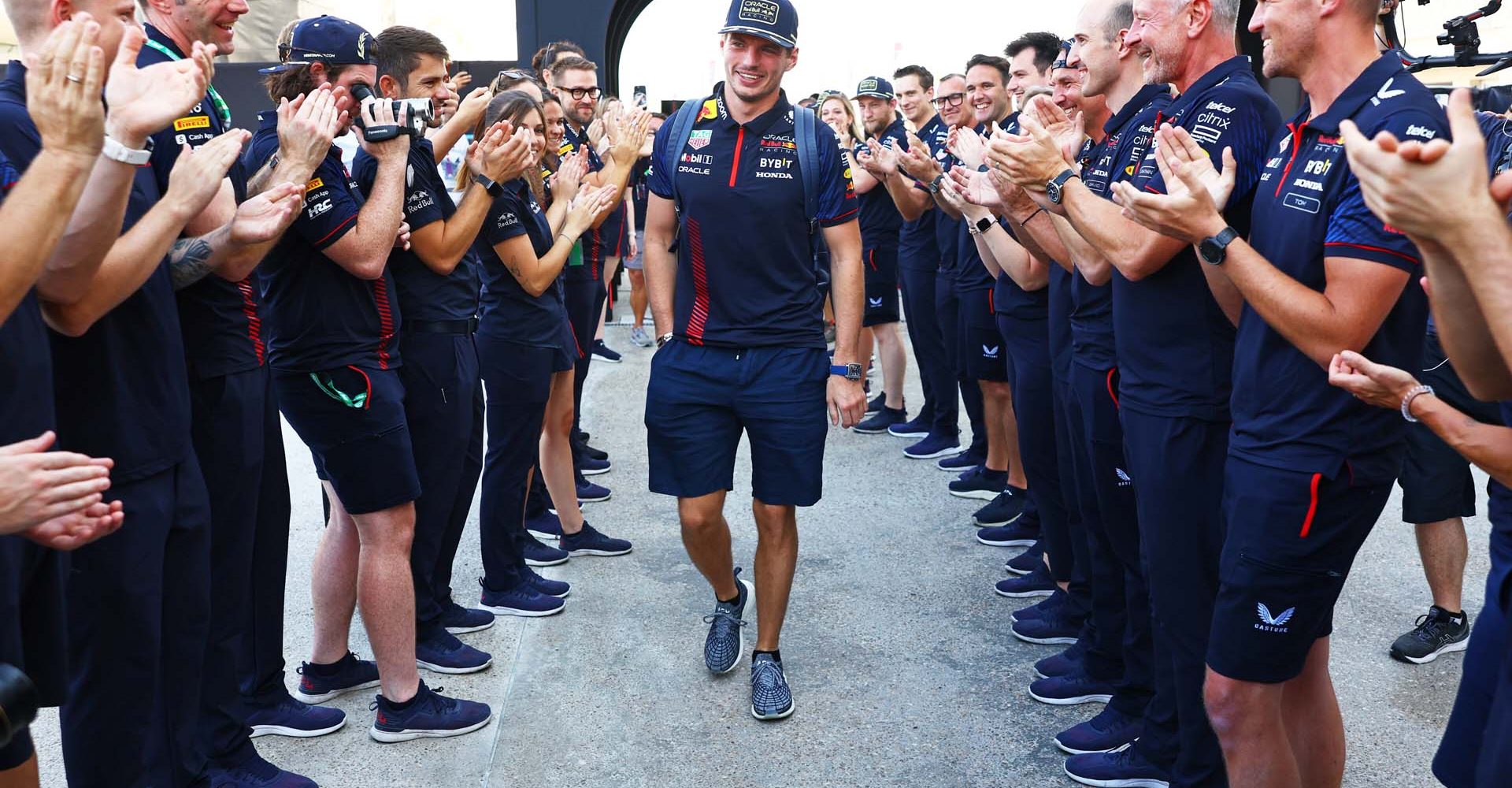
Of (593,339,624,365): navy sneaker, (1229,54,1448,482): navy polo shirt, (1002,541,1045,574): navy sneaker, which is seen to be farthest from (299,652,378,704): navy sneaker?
(593,339,624,365): navy sneaker

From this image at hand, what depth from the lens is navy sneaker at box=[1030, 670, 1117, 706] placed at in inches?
141

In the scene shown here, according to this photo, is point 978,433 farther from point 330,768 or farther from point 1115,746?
point 330,768

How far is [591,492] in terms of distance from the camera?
5.90 m

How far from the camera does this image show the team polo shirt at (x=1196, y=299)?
101 inches

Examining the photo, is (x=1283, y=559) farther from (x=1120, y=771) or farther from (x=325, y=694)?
(x=325, y=694)

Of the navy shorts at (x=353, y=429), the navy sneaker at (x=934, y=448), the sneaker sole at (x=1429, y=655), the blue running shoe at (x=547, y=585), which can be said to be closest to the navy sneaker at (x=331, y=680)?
the navy shorts at (x=353, y=429)

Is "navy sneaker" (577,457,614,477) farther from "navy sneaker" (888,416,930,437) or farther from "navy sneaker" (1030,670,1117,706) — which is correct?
"navy sneaker" (1030,670,1117,706)

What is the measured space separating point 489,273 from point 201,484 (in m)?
1.94

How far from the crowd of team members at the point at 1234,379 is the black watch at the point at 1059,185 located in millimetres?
10

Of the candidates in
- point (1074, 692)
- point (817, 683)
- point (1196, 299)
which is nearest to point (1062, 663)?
point (1074, 692)

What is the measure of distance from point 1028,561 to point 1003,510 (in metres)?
0.68

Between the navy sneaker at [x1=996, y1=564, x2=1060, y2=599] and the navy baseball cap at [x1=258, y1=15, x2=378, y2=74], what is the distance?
3028mm

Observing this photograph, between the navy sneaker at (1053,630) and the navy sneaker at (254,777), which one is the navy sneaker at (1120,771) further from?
the navy sneaker at (254,777)

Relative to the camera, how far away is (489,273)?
4.42 metres
